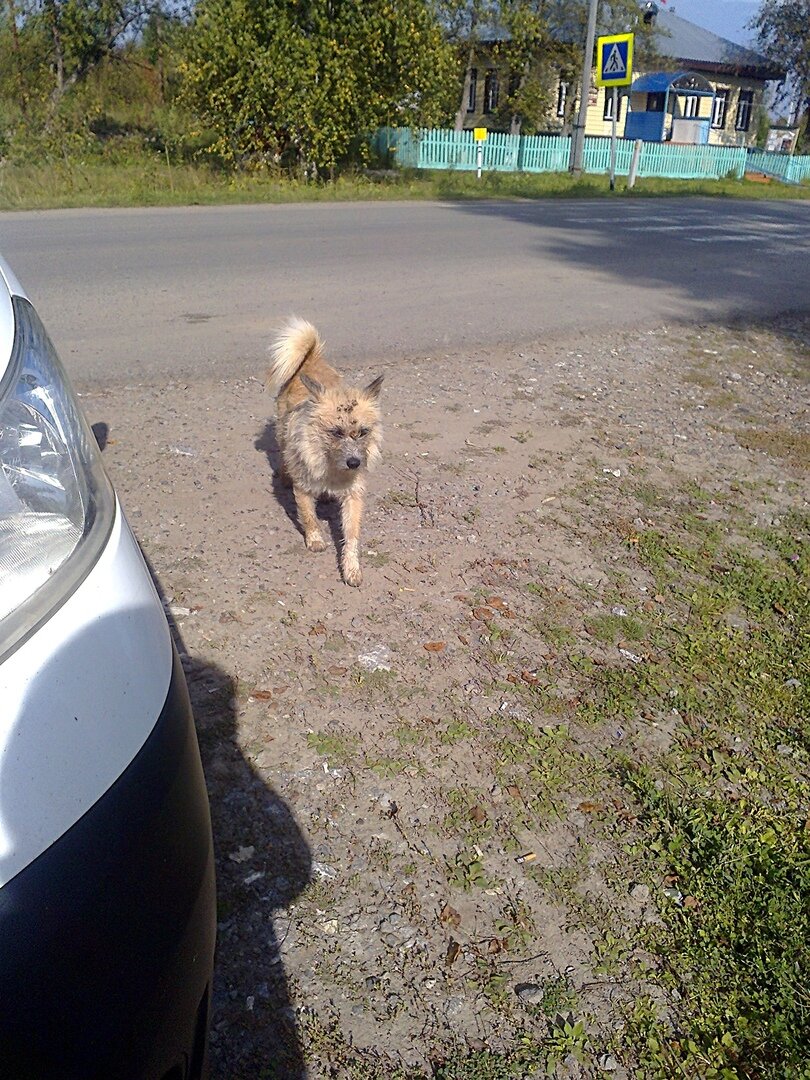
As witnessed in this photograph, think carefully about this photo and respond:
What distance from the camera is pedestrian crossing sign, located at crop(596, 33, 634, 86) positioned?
26.0 m

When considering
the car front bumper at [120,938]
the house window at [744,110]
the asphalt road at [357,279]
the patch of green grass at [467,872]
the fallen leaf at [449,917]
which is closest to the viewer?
the car front bumper at [120,938]

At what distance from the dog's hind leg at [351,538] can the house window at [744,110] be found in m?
63.9

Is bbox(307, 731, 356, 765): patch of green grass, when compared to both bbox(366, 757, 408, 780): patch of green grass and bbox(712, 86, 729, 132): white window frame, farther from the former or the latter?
bbox(712, 86, 729, 132): white window frame

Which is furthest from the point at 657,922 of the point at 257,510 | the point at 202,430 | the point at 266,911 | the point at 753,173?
the point at 753,173

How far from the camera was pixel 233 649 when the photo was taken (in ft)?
11.2

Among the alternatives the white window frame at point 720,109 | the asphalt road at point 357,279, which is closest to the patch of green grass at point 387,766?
the asphalt road at point 357,279

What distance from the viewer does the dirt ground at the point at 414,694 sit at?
2121 millimetres

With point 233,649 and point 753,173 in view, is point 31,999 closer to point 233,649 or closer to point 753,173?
point 233,649

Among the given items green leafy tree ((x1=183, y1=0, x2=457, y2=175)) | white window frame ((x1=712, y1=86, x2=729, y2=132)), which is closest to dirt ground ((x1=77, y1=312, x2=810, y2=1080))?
green leafy tree ((x1=183, y1=0, x2=457, y2=175))

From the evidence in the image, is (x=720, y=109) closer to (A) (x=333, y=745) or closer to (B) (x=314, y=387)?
(B) (x=314, y=387)

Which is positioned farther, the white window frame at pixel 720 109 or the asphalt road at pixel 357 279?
the white window frame at pixel 720 109

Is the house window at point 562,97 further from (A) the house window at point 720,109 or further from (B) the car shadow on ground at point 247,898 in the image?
(B) the car shadow on ground at point 247,898

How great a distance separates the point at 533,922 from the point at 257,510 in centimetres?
280

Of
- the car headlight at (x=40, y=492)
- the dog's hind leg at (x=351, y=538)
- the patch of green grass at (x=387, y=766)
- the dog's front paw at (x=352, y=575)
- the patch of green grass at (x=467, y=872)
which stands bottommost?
the patch of green grass at (x=467, y=872)
